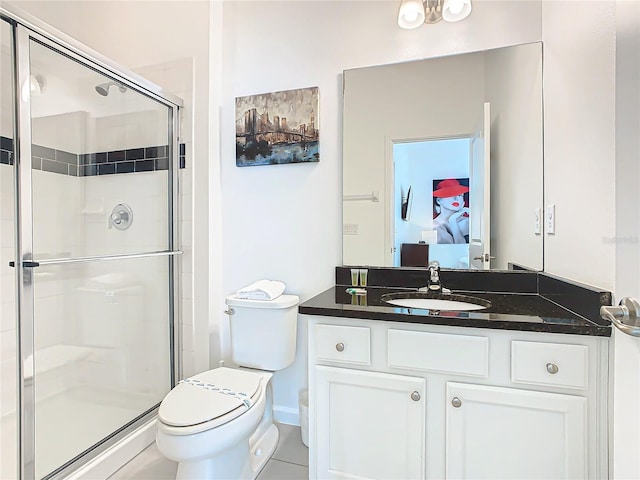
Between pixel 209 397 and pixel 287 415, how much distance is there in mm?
765

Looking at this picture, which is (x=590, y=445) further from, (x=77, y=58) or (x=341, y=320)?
(x=77, y=58)

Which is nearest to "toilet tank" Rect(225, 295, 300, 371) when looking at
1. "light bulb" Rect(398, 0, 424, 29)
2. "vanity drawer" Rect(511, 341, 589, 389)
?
"vanity drawer" Rect(511, 341, 589, 389)

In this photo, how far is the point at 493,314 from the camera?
4.27 feet

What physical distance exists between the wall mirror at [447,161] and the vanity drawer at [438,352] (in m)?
0.62

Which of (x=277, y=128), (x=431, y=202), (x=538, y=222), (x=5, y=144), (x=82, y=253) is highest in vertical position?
(x=277, y=128)

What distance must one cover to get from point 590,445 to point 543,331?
1.20 ft

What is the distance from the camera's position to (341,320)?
1.40 m

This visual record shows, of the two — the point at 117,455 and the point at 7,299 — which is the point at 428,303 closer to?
the point at 117,455

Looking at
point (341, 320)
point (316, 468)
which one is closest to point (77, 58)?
point (341, 320)

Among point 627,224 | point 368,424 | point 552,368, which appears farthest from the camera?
point 368,424

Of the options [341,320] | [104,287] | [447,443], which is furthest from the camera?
[104,287]

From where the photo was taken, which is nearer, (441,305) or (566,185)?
(566,185)

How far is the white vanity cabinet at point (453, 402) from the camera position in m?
1.15

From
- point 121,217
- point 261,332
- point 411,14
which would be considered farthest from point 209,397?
point 411,14
